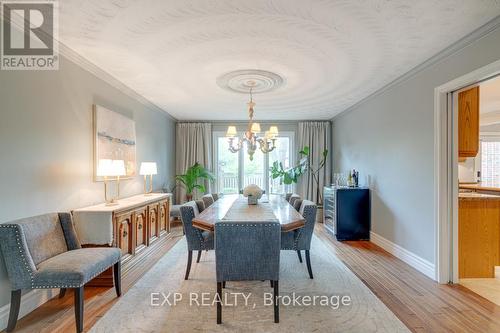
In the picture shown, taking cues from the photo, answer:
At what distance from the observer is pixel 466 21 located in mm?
2297

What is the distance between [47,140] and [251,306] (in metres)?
2.54

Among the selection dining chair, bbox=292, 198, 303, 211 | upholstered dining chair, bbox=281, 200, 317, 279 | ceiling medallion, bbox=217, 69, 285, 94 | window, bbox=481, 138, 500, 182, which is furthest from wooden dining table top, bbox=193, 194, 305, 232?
window, bbox=481, 138, 500, 182

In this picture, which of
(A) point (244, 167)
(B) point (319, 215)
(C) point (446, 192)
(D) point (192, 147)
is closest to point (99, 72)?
(D) point (192, 147)

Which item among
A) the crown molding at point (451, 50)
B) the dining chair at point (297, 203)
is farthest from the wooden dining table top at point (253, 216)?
the crown molding at point (451, 50)

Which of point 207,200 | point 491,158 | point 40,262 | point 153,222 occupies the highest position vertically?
point 491,158

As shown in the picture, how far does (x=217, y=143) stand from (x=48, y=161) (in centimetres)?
464

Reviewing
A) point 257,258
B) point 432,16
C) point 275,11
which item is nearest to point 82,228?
point 257,258

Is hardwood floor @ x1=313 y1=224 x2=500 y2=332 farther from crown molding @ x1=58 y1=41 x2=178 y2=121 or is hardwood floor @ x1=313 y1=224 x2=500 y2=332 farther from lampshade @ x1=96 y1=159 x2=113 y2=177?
crown molding @ x1=58 y1=41 x2=178 y2=121

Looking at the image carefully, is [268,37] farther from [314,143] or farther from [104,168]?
[314,143]

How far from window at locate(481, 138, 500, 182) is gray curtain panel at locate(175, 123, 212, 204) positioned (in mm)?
7198

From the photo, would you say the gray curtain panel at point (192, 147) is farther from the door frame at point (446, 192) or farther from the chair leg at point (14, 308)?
the door frame at point (446, 192)

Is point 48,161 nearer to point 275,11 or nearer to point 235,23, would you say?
point 235,23

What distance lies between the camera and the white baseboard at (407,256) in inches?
125

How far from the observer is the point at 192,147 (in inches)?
274
